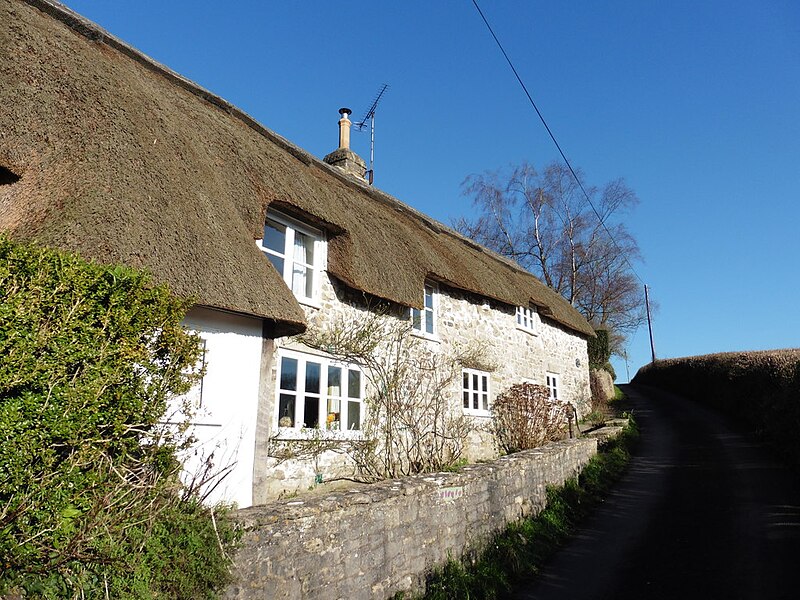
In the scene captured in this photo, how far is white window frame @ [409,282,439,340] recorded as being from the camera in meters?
10.8

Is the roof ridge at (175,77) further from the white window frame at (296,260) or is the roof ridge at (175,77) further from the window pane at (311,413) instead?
the window pane at (311,413)

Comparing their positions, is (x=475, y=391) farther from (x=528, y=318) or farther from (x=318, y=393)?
(x=318, y=393)

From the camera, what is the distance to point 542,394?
13.2 m

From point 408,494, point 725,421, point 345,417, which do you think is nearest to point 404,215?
point 345,417

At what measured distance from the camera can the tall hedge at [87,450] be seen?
8.74 ft

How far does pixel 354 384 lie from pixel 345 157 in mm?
7323

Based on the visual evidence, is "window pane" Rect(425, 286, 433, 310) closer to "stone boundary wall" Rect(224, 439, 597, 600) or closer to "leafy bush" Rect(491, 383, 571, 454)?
"leafy bush" Rect(491, 383, 571, 454)

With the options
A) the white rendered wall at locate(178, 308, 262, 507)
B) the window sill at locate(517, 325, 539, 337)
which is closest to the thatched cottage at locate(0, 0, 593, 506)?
the white rendered wall at locate(178, 308, 262, 507)

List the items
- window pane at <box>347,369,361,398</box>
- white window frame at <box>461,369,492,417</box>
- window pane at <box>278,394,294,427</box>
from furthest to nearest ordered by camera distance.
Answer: white window frame at <box>461,369,492,417</box>
window pane at <box>347,369,361,398</box>
window pane at <box>278,394,294,427</box>

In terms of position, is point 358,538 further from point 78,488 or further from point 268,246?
point 268,246

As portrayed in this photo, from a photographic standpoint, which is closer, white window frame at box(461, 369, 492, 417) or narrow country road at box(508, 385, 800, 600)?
narrow country road at box(508, 385, 800, 600)

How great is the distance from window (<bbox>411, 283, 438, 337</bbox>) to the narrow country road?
4629 millimetres

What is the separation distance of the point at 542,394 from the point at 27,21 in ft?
39.8

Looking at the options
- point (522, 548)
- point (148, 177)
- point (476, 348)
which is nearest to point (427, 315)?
point (476, 348)
